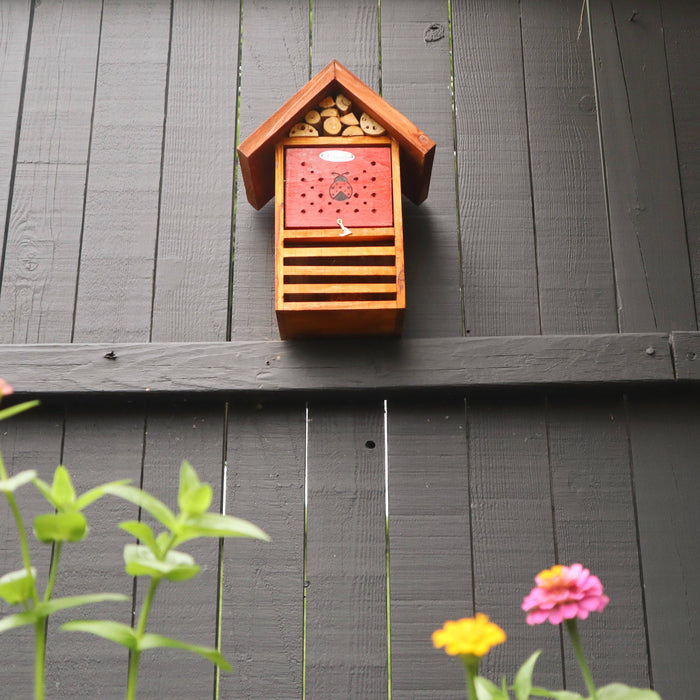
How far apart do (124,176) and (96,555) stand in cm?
74

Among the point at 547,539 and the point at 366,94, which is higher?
the point at 366,94

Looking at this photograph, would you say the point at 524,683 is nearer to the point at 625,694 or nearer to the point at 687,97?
the point at 625,694

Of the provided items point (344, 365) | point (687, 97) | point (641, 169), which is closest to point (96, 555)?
point (344, 365)

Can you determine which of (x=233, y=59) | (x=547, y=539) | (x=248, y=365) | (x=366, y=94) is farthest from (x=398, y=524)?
(x=233, y=59)

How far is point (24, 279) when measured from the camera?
1688 millimetres

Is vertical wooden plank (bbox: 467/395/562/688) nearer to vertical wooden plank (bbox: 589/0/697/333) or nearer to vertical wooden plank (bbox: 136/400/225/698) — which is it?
vertical wooden plank (bbox: 589/0/697/333)

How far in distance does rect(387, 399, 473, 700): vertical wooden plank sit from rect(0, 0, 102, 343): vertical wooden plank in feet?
2.25

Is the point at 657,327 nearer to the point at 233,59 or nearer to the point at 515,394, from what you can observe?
the point at 515,394

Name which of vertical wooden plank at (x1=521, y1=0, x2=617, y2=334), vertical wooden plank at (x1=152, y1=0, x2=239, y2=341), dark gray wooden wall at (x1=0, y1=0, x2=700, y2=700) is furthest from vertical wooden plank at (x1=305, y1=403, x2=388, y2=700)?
vertical wooden plank at (x1=521, y1=0, x2=617, y2=334)

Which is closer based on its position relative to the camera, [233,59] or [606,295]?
[606,295]

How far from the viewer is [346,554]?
59.6 inches

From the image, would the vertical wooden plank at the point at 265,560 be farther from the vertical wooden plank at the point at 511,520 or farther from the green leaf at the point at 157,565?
the green leaf at the point at 157,565

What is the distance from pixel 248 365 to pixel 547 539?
0.61 metres

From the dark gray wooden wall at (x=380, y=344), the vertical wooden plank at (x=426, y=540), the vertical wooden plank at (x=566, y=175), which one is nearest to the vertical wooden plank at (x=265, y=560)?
the dark gray wooden wall at (x=380, y=344)
